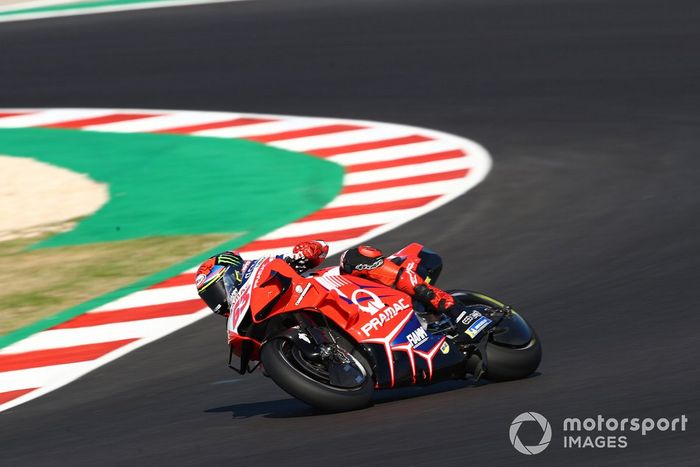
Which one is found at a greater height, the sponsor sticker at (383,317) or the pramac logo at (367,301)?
the pramac logo at (367,301)

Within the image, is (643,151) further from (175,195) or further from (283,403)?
(283,403)

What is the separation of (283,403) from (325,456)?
1.35 metres

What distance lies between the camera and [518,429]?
6.26 m

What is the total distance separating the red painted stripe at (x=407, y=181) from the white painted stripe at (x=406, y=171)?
115 millimetres

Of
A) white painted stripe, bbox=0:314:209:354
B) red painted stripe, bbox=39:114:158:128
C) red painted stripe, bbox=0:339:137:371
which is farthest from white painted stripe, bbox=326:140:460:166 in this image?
red painted stripe, bbox=0:339:137:371

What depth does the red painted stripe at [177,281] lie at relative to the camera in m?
10.6

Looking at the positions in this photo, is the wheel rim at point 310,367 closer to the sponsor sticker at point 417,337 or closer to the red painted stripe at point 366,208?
the sponsor sticker at point 417,337

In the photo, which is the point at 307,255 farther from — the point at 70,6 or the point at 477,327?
the point at 70,6

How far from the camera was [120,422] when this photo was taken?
295 inches

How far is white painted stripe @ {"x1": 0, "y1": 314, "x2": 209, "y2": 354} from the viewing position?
30.8ft

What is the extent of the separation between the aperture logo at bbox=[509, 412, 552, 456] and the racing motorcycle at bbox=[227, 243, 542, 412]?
0.76m

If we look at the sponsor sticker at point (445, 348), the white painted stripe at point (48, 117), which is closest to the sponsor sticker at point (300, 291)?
the sponsor sticker at point (445, 348)

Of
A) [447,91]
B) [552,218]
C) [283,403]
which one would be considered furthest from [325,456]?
[447,91]

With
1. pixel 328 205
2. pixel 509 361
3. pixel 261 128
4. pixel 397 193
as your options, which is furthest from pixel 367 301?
pixel 261 128
